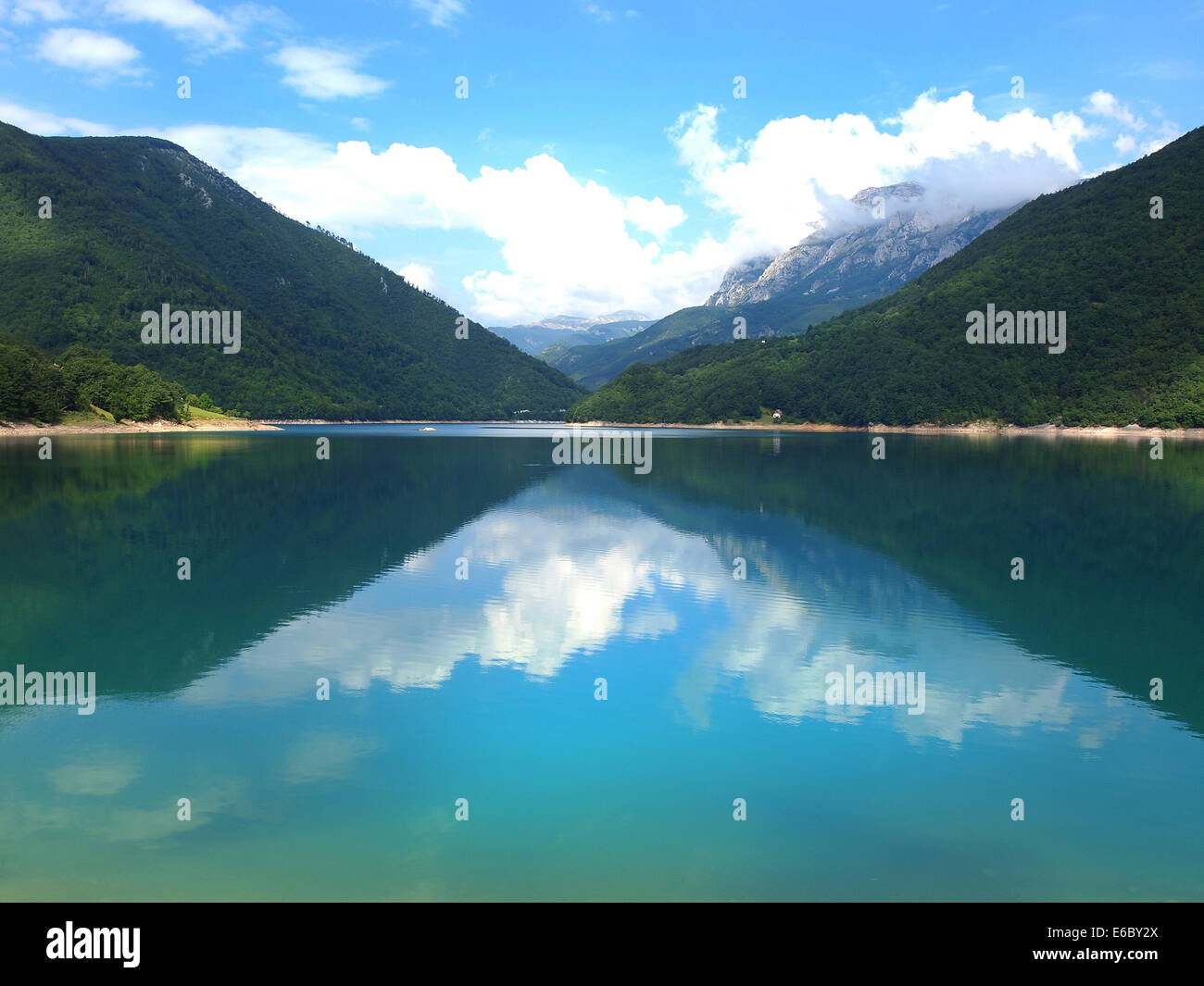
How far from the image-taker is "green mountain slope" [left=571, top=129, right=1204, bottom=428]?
12719cm

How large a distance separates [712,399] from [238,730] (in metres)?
184

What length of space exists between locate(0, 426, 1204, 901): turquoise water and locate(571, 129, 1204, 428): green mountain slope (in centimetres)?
11549

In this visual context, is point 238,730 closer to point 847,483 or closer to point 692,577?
point 692,577

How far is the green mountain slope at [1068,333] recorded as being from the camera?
127188 mm

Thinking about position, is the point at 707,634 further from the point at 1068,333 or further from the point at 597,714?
the point at 1068,333

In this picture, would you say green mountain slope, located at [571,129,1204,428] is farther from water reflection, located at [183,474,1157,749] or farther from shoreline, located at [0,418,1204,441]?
water reflection, located at [183,474,1157,749]

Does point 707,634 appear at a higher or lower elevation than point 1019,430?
lower

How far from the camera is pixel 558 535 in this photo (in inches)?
1252

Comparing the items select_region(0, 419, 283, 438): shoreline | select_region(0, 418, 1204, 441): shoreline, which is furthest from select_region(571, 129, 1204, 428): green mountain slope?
select_region(0, 419, 283, 438): shoreline

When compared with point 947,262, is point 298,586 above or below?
below

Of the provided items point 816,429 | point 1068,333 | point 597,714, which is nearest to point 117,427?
point 597,714

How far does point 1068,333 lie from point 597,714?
15373 cm

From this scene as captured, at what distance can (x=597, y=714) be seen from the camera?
13.3 metres
